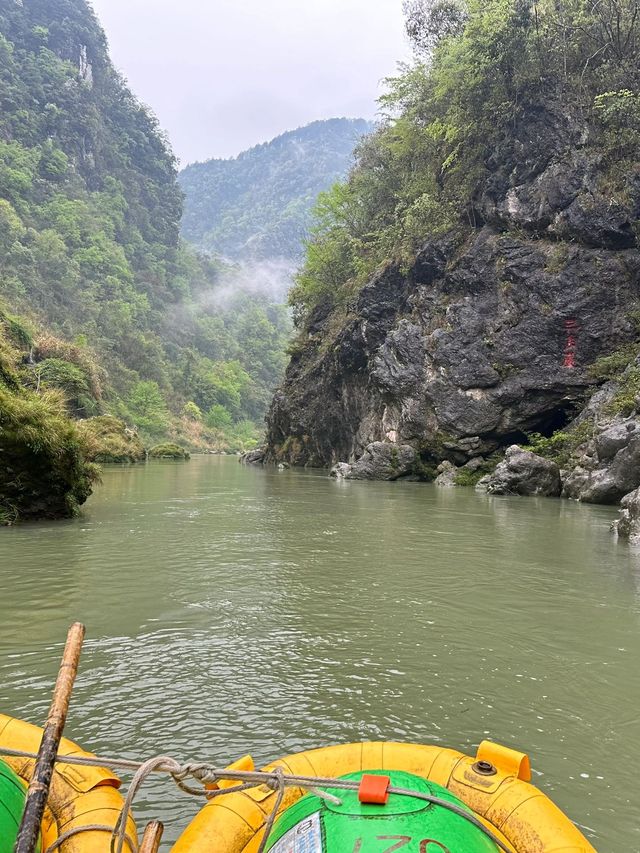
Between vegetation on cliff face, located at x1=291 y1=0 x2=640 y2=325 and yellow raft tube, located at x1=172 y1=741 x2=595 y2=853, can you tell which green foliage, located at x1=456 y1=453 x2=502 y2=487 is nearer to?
vegetation on cliff face, located at x1=291 y1=0 x2=640 y2=325

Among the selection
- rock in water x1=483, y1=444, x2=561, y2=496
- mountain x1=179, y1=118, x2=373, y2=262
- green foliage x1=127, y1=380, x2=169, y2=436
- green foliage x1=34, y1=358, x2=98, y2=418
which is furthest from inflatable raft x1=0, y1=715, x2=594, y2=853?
mountain x1=179, y1=118, x2=373, y2=262

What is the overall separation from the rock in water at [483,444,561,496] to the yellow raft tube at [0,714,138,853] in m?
16.7

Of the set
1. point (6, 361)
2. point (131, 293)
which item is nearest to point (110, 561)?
point (6, 361)

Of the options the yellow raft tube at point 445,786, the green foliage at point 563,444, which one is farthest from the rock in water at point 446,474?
the yellow raft tube at point 445,786

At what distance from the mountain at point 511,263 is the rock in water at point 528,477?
0.12 metres

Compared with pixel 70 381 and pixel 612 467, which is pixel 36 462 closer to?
pixel 612 467

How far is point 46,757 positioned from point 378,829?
Result: 99 centimetres

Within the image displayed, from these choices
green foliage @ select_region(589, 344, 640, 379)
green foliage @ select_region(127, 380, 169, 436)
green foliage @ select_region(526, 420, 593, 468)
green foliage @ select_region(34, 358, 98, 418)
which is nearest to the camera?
green foliage @ select_region(526, 420, 593, 468)

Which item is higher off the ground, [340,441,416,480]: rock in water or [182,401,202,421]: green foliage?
[182,401,202,421]: green foliage

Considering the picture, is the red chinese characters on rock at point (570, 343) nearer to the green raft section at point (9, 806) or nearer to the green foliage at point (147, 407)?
the green raft section at point (9, 806)

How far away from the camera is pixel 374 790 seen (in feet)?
5.09

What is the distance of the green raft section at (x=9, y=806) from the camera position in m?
1.56

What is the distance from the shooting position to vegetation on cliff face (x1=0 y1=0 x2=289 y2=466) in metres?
53.1

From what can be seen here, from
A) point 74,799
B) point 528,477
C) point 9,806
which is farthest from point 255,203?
point 9,806
